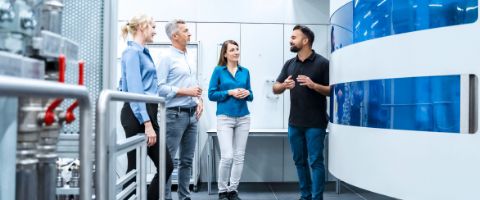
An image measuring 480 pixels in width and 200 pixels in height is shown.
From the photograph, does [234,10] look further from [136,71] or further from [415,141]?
[415,141]

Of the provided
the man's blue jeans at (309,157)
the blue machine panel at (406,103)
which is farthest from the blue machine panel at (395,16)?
the man's blue jeans at (309,157)

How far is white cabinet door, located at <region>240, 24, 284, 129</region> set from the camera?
15.1 ft

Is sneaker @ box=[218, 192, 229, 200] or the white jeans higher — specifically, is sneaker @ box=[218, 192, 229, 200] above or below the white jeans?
below

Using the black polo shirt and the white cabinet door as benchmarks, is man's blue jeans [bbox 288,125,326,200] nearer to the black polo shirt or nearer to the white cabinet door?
the black polo shirt

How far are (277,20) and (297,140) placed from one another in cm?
188

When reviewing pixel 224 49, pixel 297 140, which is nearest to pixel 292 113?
pixel 297 140

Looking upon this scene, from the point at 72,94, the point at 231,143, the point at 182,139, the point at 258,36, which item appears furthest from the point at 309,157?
the point at 72,94

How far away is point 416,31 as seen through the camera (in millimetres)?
1971

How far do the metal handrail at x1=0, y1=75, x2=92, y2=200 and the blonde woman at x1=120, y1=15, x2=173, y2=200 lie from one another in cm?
120

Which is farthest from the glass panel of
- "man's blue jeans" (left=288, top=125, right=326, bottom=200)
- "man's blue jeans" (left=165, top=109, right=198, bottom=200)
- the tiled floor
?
the tiled floor

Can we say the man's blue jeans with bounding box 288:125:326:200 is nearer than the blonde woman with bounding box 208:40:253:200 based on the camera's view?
Yes

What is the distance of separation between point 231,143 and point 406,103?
1.56 meters

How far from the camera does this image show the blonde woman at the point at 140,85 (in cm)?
225

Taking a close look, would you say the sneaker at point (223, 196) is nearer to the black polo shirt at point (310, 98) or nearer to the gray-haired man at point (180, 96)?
the gray-haired man at point (180, 96)
